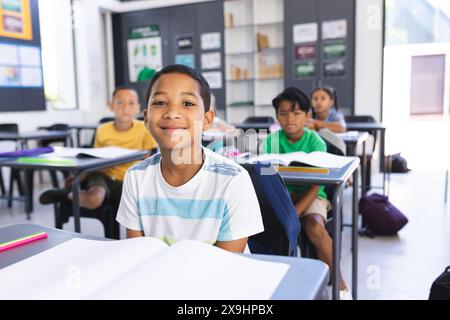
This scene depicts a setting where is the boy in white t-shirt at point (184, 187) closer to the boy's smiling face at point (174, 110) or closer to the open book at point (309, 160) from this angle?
the boy's smiling face at point (174, 110)

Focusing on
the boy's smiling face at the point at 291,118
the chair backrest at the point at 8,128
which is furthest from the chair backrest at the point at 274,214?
the chair backrest at the point at 8,128

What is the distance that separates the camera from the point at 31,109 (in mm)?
5734

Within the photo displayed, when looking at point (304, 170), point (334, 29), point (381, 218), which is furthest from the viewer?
point (334, 29)

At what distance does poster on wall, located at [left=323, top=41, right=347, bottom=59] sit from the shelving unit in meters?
0.67

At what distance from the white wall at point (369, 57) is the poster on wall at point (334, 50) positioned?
183 millimetres

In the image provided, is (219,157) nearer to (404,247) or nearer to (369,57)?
(404,247)

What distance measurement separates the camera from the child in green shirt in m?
1.93

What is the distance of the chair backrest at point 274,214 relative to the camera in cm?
132

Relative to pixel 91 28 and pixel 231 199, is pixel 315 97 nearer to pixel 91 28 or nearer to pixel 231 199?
pixel 231 199

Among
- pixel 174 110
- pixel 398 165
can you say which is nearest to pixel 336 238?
pixel 174 110

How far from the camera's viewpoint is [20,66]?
5555 millimetres

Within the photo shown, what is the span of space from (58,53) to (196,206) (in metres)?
5.98
